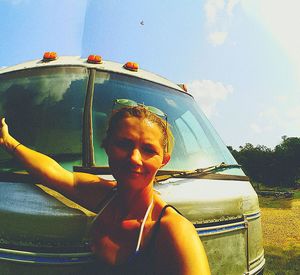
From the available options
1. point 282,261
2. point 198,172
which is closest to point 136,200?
point 198,172

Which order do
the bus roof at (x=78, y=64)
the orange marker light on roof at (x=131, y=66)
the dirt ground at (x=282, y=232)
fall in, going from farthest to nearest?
the dirt ground at (x=282, y=232) < the orange marker light on roof at (x=131, y=66) < the bus roof at (x=78, y=64)

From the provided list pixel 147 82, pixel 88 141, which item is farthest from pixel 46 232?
pixel 147 82

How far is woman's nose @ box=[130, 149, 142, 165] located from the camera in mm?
1475

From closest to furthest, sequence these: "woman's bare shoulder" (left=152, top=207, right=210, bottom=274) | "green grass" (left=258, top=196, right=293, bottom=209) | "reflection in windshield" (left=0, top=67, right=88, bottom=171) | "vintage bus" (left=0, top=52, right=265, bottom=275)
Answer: "woman's bare shoulder" (left=152, top=207, right=210, bottom=274) → "vintage bus" (left=0, top=52, right=265, bottom=275) → "reflection in windshield" (left=0, top=67, right=88, bottom=171) → "green grass" (left=258, top=196, right=293, bottom=209)

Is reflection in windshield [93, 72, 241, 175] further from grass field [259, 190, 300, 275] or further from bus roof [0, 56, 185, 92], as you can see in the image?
grass field [259, 190, 300, 275]

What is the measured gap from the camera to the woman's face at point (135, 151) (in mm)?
1501

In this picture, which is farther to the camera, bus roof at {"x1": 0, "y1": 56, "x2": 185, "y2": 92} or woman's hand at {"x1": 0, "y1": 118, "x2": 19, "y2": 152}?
bus roof at {"x1": 0, "y1": 56, "x2": 185, "y2": 92}

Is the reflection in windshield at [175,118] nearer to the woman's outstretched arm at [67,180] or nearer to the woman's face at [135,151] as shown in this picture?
the woman's outstretched arm at [67,180]

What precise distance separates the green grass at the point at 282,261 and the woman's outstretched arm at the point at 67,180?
20.5ft

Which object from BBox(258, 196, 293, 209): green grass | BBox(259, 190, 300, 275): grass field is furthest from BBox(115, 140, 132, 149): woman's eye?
BBox(258, 196, 293, 209): green grass

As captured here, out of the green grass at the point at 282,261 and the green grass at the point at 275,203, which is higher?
the green grass at the point at 282,261

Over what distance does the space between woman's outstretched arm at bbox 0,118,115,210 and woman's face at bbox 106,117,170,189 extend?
34 centimetres

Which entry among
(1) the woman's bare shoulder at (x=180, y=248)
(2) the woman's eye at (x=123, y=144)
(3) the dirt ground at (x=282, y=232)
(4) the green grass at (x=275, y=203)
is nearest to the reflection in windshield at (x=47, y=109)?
(2) the woman's eye at (x=123, y=144)

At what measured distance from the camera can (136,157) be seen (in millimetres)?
1480
